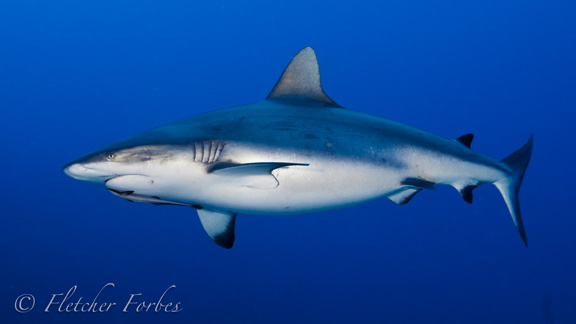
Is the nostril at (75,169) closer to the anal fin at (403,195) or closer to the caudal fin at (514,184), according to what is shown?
the anal fin at (403,195)

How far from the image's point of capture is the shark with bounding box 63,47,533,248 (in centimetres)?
242

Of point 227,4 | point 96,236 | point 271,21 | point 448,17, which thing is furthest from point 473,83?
point 96,236

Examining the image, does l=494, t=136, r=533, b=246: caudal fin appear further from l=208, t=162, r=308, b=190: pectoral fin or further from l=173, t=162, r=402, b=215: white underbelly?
l=208, t=162, r=308, b=190: pectoral fin

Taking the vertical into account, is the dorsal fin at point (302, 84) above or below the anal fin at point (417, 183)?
above

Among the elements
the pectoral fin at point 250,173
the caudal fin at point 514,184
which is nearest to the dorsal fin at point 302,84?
the pectoral fin at point 250,173

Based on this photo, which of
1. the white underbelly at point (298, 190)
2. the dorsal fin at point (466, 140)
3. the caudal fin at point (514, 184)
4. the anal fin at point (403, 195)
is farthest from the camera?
the dorsal fin at point (466, 140)

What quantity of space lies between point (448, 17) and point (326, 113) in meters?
38.0

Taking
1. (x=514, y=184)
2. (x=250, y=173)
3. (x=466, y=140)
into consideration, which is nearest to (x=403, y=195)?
(x=466, y=140)

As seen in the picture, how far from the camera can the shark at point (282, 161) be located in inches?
95.3

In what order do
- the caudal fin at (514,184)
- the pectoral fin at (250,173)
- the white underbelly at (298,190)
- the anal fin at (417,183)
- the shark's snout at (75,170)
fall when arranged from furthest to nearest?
1. the caudal fin at (514,184)
2. the anal fin at (417,183)
3. the white underbelly at (298,190)
4. the pectoral fin at (250,173)
5. the shark's snout at (75,170)

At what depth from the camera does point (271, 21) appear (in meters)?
42.5

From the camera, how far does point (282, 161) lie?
2.67 metres

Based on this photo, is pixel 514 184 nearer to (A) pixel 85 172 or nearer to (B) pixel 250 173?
(B) pixel 250 173

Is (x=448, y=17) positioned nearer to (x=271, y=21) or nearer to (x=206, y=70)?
(x=271, y=21)
